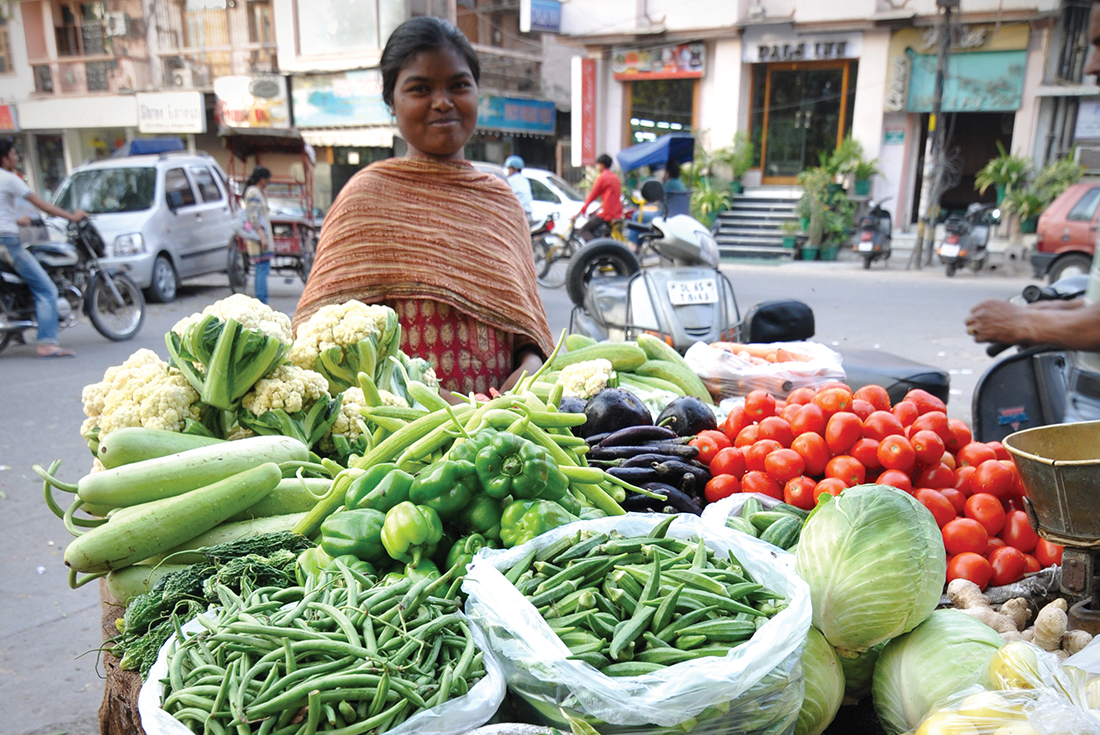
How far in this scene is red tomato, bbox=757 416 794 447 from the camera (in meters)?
2.23

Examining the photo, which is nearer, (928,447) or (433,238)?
(928,447)

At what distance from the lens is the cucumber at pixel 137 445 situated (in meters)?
1.80

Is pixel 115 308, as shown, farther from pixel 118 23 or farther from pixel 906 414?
pixel 118 23

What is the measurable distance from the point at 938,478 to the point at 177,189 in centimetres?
1171

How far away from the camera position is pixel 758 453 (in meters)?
2.14

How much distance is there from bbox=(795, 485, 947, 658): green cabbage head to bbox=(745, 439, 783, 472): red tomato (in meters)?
0.56

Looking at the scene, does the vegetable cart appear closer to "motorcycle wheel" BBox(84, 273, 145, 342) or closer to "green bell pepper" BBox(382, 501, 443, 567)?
"motorcycle wheel" BBox(84, 273, 145, 342)

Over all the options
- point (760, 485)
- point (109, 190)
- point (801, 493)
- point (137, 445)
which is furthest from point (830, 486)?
point (109, 190)

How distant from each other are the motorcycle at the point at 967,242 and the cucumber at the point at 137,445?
13742mm

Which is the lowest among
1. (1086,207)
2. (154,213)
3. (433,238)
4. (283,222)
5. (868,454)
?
(283,222)

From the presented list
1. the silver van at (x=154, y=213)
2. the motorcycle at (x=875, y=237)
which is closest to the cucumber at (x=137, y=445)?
the silver van at (x=154, y=213)

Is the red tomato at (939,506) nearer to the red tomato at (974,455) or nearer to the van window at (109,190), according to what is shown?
the red tomato at (974,455)

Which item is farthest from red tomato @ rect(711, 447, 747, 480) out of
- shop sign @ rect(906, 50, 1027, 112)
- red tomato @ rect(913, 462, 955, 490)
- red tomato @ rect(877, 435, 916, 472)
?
shop sign @ rect(906, 50, 1027, 112)

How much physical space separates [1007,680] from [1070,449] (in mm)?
833
